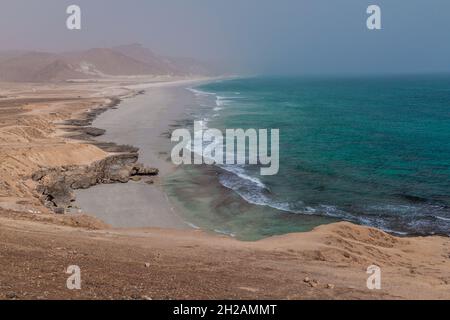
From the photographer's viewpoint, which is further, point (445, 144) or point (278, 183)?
point (445, 144)

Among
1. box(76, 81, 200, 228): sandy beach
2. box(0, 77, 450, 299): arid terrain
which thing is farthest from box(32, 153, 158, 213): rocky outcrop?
box(0, 77, 450, 299): arid terrain

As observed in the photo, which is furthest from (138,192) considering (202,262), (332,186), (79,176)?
(202,262)

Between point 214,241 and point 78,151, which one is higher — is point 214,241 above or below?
below

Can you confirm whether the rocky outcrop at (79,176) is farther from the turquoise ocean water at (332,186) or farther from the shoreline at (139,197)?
the turquoise ocean water at (332,186)
